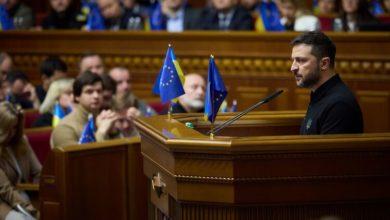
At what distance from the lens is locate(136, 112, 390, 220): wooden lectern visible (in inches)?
169

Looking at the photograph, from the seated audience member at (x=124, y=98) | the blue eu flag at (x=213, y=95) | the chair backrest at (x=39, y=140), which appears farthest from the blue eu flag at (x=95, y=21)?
the blue eu flag at (x=213, y=95)

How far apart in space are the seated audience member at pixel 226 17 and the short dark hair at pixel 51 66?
151cm

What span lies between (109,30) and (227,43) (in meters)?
1.38

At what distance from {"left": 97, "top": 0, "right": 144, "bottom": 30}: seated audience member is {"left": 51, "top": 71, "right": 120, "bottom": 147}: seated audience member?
3.23 metres

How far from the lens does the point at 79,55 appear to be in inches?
399

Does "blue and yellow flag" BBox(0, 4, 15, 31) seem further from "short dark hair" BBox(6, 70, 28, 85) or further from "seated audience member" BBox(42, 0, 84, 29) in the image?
"short dark hair" BBox(6, 70, 28, 85)

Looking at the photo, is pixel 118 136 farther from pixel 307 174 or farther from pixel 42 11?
pixel 42 11

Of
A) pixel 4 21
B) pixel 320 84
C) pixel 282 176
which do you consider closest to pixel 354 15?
pixel 4 21

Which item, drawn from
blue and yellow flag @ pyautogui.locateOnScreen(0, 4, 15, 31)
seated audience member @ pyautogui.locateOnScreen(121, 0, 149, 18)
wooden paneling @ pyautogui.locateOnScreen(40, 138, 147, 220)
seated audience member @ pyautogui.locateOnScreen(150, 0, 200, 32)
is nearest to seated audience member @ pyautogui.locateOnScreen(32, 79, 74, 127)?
wooden paneling @ pyautogui.locateOnScreen(40, 138, 147, 220)

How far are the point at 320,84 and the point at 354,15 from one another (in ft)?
16.0

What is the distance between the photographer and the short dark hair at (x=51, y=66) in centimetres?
934

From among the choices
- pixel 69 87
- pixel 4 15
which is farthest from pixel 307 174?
pixel 4 15

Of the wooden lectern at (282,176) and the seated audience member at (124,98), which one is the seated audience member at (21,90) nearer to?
the seated audience member at (124,98)

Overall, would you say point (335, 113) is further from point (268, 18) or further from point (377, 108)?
point (268, 18)
